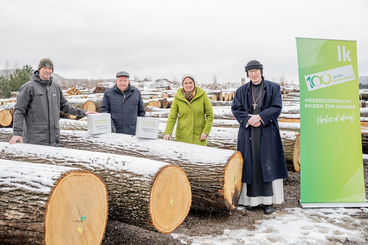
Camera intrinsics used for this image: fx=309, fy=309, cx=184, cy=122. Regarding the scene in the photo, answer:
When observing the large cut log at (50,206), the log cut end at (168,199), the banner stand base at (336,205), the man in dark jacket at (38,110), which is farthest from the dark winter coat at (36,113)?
the banner stand base at (336,205)

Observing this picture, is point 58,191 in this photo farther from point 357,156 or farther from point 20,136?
point 357,156

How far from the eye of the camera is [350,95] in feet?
14.2

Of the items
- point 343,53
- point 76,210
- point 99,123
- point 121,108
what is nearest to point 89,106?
point 121,108

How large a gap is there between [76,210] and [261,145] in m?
2.58

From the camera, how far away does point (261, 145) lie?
13.6ft

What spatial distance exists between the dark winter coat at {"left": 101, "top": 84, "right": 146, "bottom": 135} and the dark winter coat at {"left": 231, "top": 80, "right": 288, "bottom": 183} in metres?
1.69

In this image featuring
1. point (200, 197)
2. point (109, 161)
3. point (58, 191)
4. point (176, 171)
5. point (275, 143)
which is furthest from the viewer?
point (275, 143)

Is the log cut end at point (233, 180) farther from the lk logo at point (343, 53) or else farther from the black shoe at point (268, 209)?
the lk logo at point (343, 53)

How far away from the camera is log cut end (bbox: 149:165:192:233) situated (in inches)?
115

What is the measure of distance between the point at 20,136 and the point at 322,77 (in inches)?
158

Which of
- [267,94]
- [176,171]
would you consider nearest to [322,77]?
[267,94]

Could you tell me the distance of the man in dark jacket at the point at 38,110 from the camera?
3.84m

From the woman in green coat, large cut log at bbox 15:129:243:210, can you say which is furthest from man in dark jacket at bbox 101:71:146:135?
the woman in green coat

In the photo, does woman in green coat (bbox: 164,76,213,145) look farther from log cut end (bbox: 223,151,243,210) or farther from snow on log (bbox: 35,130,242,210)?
log cut end (bbox: 223,151,243,210)
